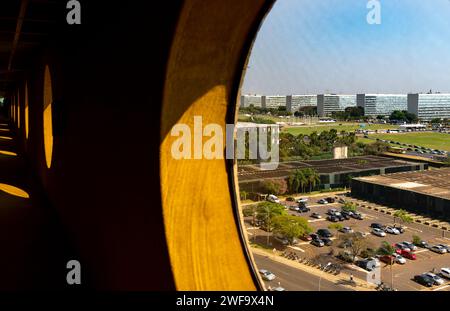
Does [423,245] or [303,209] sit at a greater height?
[303,209]

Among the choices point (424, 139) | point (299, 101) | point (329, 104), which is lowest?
point (424, 139)

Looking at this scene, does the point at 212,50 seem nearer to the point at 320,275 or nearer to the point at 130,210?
the point at 130,210

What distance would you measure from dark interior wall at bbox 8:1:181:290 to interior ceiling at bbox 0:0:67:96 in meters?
0.19

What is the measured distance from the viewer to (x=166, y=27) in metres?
1.38

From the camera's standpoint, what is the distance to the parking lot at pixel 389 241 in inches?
451

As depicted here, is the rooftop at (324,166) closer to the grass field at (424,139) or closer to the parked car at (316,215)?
the parked car at (316,215)

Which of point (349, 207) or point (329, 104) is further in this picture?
point (329, 104)

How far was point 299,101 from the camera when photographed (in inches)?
3226

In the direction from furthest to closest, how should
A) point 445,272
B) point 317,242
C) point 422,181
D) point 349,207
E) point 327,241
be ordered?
point 422,181
point 349,207
point 327,241
point 317,242
point 445,272

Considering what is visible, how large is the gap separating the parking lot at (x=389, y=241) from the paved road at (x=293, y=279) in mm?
1309

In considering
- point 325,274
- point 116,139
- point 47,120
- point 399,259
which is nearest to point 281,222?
point 325,274

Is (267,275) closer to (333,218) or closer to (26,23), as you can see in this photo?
(333,218)

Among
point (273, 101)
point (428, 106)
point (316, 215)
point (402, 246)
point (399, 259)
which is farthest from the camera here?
point (273, 101)

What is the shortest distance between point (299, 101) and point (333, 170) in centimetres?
6006
